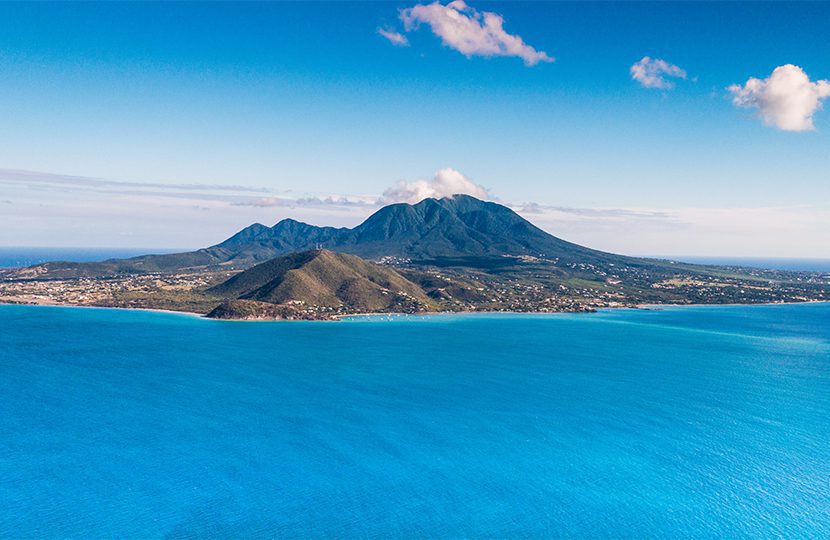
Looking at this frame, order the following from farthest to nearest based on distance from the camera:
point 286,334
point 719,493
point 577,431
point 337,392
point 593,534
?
point 286,334
point 337,392
point 577,431
point 719,493
point 593,534

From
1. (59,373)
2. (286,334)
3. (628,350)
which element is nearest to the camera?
(59,373)

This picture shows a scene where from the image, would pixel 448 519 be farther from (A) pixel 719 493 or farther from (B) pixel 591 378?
(B) pixel 591 378

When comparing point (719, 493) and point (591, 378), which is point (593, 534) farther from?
point (591, 378)

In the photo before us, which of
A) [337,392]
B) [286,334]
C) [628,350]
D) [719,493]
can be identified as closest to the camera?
[719,493]

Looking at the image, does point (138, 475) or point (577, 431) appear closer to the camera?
point (138, 475)

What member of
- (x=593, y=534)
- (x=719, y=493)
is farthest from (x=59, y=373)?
(x=719, y=493)

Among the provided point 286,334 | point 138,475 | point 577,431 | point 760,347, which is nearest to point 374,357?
point 286,334
